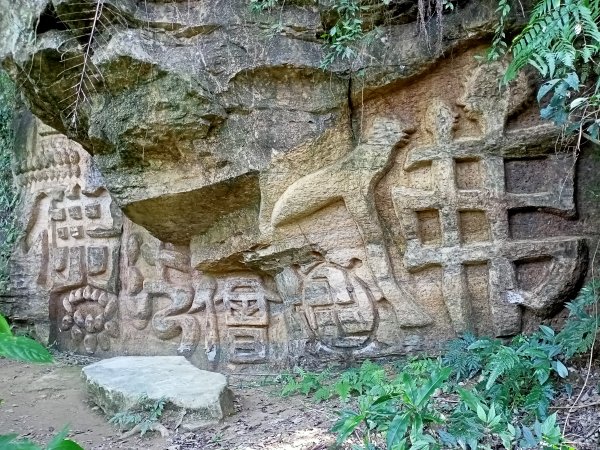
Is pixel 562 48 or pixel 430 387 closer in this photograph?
pixel 430 387

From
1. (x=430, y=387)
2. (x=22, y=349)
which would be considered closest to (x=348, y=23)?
(x=430, y=387)

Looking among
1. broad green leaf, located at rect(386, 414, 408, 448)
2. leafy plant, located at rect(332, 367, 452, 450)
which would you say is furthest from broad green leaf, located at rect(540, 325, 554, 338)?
broad green leaf, located at rect(386, 414, 408, 448)

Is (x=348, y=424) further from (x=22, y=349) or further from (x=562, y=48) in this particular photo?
(x=562, y=48)

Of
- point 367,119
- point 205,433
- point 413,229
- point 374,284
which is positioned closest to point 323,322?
point 374,284

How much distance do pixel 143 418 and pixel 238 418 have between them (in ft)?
1.83

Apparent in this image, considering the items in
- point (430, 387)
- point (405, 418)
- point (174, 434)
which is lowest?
point (174, 434)

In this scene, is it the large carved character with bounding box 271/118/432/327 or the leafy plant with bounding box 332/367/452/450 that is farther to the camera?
the large carved character with bounding box 271/118/432/327

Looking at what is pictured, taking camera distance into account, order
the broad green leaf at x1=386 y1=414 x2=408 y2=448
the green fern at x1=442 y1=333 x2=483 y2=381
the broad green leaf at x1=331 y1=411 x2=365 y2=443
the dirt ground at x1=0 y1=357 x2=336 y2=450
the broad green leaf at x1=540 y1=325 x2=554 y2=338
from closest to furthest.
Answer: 1. the broad green leaf at x1=386 y1=414 x2=408 y2=448
2. the broad green leaf at x1=331 y1=411 x2=365 y2=443
3. the broad green leaf at x1=540 y1=325 x2=554 y2=338
4. the dirt ground at x1=0 y1=357 x2=336 y2=450
5. the green fern at x1=442 y1=333 x2=483 y2=381

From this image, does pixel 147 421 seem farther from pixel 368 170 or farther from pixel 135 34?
pixel 135 34

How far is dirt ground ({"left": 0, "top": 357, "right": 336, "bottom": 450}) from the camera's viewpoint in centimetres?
296

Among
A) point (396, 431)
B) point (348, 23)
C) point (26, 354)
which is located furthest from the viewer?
point (348, 23)

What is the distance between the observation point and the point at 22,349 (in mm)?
1333

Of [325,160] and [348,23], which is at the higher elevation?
[348,23]

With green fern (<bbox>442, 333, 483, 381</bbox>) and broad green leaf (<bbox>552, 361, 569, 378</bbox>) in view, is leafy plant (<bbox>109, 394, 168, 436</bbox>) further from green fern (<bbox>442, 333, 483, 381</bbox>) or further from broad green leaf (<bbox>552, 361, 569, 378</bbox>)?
broad green leaf (<bbox>552, 361, 569, 378</bbox>)
